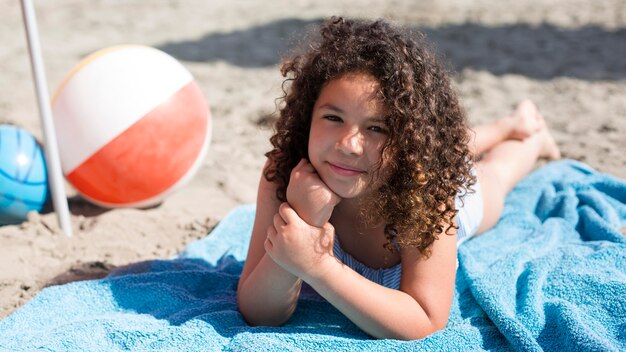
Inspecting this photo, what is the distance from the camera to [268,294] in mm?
2361

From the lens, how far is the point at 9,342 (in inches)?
89.5

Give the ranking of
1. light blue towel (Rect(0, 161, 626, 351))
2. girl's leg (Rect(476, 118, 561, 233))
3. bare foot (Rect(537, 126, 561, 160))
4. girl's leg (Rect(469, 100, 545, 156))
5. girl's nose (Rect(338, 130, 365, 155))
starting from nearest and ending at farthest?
girl's nose (Rect(338, 130, 365, 155)) → light blue towel (Rect(0, 161, 626, 351)) → girl's leg (Rect(476, 118, 561, 233)) → girl's leg (Rect(469, 100, 545, 156)) → bare foot (Rect(537, 126, 561, 160))

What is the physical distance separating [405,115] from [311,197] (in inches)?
15.3

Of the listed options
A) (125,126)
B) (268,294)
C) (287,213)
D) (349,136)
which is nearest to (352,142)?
(349,136)

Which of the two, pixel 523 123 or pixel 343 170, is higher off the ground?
pixel 343 170

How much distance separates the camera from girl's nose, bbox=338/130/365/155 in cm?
214

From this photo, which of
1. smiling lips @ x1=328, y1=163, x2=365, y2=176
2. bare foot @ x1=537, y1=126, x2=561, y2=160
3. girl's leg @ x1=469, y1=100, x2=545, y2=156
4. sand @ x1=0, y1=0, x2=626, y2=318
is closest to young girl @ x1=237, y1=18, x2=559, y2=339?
smiling lips @ x1=328, y1=163, x2=365, y2=176

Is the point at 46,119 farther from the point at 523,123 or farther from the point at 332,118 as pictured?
the point at 523,123

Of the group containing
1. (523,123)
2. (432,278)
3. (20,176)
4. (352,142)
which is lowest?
(20,176)

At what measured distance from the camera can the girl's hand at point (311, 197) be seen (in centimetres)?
220

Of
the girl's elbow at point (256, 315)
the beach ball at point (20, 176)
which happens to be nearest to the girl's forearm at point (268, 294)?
the girl's elbow at point (256, 315)

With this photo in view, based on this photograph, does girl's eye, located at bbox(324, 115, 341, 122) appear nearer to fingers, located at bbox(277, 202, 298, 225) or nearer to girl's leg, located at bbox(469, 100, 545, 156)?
fingers, located at bbox(277, 202, 298, 225)

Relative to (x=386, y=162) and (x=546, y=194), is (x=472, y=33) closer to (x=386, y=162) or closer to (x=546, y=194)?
(x=546, y=194)

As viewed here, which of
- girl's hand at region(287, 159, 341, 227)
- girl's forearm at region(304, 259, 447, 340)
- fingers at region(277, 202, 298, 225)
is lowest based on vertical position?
girl's forearm at region(304, 259, 447, 340)
